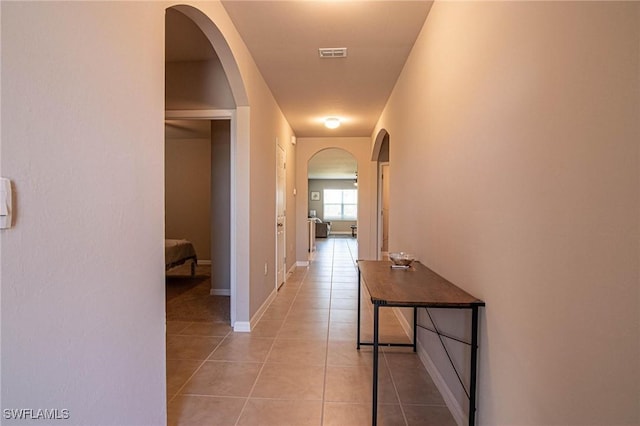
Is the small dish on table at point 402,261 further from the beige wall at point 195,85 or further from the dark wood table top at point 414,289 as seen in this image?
the beige wall at point 195,85

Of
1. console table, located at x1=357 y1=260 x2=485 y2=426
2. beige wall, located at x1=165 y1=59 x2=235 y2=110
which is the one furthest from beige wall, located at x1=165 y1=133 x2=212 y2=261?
console table, located at x1=357 y1=260 x2=485 y2=426

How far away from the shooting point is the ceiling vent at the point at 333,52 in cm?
271

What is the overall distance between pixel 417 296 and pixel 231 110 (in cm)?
248

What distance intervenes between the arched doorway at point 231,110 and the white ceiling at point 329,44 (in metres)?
0.39

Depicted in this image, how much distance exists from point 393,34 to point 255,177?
5.72 feet

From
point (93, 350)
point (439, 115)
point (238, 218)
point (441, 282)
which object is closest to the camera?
point (93, 350)

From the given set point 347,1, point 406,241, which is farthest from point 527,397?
point 347,1

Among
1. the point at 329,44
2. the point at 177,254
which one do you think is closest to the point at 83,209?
the point at 329,44

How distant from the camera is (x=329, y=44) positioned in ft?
8.66

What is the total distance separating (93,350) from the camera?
1.01 metres

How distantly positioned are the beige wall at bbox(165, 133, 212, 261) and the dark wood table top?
5.10m

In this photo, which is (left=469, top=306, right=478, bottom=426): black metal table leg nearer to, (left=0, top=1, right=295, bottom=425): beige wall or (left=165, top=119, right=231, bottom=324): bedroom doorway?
(left=0, top=1, right=295, bottom=425): beige wall

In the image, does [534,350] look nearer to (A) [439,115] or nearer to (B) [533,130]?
(B) [533,130]

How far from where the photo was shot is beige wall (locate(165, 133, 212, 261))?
650 centimetres
